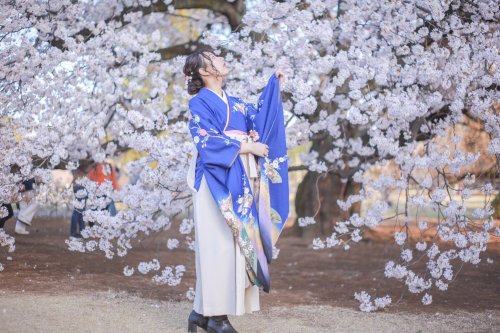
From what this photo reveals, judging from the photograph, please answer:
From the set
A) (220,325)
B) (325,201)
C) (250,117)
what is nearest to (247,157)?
(250,117)

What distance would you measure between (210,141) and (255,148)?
28cm

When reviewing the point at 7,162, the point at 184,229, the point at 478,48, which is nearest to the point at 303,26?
the point at 478,48

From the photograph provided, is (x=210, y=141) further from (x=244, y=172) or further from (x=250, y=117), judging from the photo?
(x=250, y=117)

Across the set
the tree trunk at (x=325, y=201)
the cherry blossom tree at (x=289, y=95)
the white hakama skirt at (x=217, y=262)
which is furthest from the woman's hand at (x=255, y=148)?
the tree trunk at (x=325, y=201)

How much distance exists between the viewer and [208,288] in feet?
11.5

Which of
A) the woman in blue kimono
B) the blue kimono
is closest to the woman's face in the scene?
the woman in blue kimono

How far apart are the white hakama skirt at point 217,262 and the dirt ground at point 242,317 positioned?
1.84 feet

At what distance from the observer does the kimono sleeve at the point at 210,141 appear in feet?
11.4

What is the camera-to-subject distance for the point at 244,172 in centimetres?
361

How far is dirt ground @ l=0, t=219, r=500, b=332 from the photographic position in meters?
4.11

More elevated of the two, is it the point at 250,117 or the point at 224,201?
the point at 250,117

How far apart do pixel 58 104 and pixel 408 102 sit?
3.02m

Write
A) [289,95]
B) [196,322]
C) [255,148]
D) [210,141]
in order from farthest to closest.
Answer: [289,95] < [196,322] < [255,148] < [210,141]

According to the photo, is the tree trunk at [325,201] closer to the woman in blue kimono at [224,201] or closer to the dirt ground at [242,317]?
the dirt ground at [242,317]
